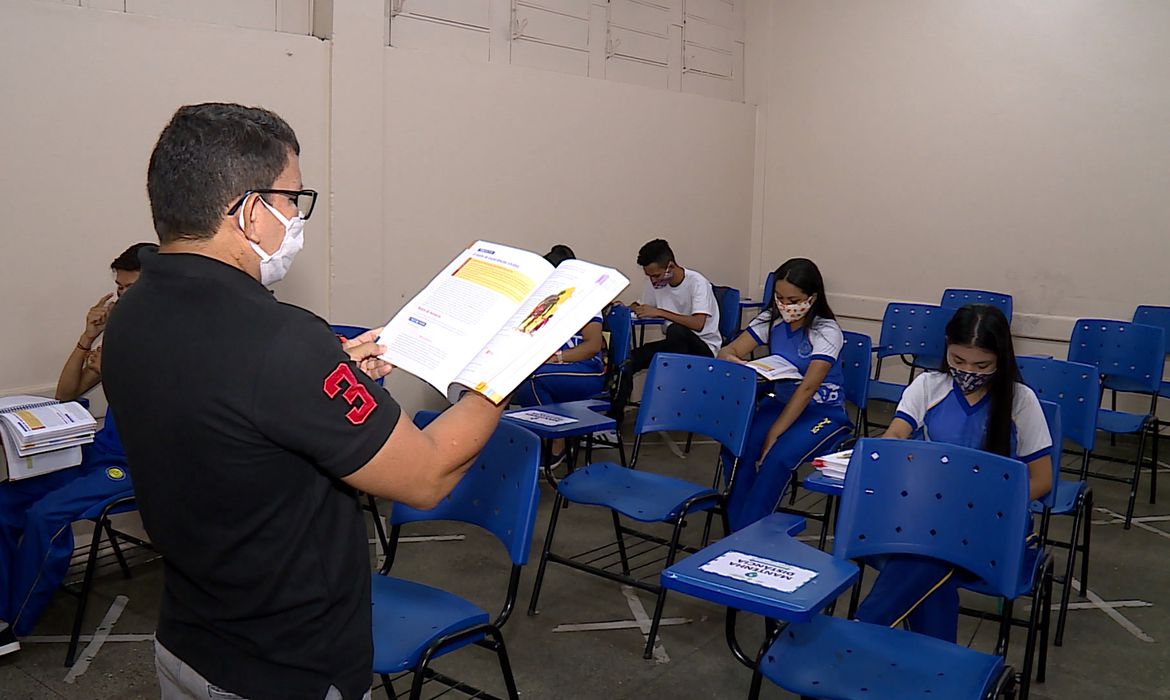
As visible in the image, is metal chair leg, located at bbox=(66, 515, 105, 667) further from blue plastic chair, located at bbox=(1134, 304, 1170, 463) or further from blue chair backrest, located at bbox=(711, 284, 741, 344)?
blue plastic chair, located at bbox=(1134, 304, 1170, 463)

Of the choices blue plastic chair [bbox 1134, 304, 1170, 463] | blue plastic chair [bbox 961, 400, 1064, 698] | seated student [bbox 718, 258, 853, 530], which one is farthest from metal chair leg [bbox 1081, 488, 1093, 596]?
blue plastic chair [bbox 1134, 304, 1170, 463]

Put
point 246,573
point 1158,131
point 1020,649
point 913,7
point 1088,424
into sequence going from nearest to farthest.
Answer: point 246,573
point 1020,649
point 1088,424
point 1158,131
point 913,7

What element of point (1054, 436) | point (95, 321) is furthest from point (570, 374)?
point (1054, 436)

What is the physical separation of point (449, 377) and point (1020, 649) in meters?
2.78

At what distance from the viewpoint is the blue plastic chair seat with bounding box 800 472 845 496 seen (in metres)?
2.76

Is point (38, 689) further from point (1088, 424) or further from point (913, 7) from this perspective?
point (913, 7)

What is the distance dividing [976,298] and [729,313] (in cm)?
173

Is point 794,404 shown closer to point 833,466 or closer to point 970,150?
point 833,466

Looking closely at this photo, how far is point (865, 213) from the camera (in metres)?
7.44

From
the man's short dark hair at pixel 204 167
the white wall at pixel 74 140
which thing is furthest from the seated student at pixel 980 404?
the white wall at pixel 74 140

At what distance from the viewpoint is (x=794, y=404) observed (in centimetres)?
396

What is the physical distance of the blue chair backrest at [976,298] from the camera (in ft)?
21.5

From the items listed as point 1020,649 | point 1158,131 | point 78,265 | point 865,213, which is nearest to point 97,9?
point 78,265

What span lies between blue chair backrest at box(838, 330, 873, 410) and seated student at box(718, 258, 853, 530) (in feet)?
1.58
